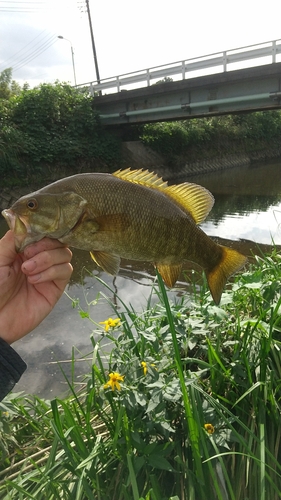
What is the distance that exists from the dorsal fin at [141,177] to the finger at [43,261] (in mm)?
492

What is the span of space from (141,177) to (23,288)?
99 centimetres

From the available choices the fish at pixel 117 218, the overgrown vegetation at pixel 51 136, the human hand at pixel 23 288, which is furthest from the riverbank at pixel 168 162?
the fish at pixel 117 218

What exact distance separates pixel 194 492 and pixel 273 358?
1114 mm

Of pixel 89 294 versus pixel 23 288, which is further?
pixel 89 294

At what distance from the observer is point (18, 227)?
1.71m

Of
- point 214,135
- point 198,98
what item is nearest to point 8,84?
point 214,135

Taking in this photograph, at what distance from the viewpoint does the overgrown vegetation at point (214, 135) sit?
27.3 m

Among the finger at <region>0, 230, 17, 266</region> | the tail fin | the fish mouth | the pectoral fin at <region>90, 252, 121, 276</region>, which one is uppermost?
the fish mouth

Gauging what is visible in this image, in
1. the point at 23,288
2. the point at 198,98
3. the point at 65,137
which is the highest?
the point at 198,98

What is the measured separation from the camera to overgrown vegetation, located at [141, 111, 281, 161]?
89.6ft

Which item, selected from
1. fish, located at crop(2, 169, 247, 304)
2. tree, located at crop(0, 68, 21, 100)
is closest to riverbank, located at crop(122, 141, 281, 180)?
fish, located at crop(2, 169, 247, 304)

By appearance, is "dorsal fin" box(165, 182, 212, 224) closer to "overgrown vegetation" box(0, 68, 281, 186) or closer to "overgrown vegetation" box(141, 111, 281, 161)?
"overgrown vegetation" box(0, 68, 281, 186)

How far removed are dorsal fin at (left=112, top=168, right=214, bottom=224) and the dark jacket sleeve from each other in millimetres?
1191

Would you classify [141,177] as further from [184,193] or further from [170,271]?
[170,271]
